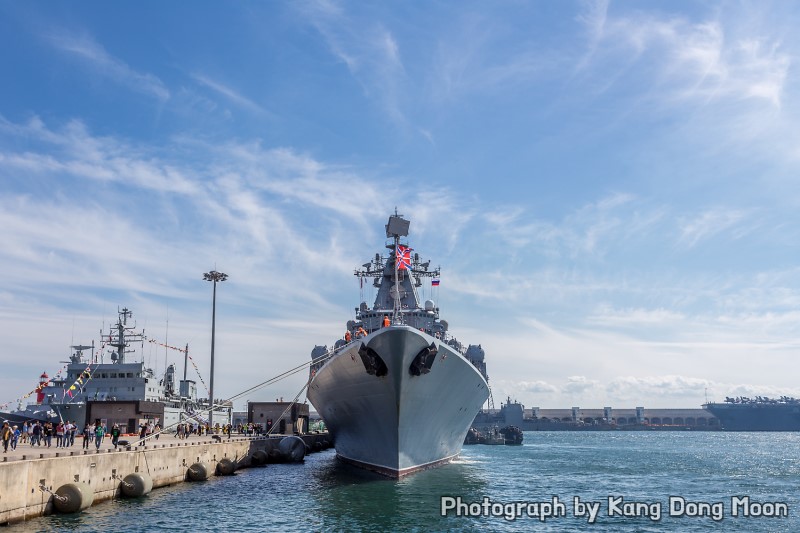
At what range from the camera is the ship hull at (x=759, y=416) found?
16738 cm

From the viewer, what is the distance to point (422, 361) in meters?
27.2

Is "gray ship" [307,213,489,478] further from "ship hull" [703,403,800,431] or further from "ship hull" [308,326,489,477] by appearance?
"ship hull" [703,403,800,431]

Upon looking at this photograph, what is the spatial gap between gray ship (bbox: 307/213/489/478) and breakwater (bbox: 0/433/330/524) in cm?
837

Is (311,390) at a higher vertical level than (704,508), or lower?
higher

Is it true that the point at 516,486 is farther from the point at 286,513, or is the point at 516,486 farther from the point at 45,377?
the point at 45,377

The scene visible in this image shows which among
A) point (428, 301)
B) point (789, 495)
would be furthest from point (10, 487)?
point (789, 495)

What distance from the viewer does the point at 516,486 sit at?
1318 inches

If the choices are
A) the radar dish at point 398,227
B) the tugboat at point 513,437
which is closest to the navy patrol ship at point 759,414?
the tugboat at point 513,437

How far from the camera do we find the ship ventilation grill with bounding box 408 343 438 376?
27.2 m

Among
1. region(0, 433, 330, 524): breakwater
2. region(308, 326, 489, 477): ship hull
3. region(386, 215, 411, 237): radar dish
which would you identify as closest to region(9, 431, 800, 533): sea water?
region(0, 433, 330, 524): breakwater

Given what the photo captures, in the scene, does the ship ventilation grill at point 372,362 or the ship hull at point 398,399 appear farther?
the ship ventilation grill at point 372,362

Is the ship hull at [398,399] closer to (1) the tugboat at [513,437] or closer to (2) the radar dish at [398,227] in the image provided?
(2) the radar dish at [398,227]

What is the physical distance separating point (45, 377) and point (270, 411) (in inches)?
925

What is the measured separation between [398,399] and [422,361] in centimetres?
206
